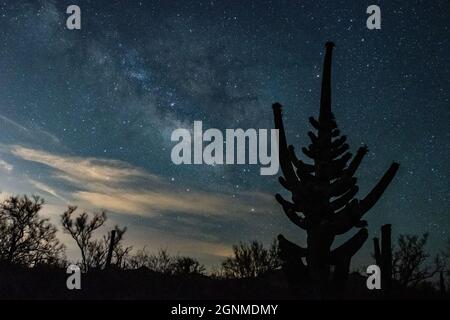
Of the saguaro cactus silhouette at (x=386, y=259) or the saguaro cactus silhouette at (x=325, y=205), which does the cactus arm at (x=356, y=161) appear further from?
the saguaro cactus silhouette at (x=386, y=259)

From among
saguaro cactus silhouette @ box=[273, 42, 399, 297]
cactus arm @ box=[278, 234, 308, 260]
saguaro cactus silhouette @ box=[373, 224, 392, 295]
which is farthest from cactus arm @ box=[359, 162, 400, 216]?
saguaro cactus silhouette @ box=[373, 224, 392, 295]

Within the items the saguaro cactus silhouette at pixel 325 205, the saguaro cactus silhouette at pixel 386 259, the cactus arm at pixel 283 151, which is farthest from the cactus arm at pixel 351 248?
the saguaro cactus silhouette at pixel 386 259

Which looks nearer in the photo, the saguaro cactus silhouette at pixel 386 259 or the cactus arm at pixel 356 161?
the cactus arm at pixel 356 161

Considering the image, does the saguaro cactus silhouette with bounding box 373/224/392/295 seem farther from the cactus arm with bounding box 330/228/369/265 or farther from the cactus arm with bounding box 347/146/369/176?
the cactus arm with bounding box 347/146/369/176

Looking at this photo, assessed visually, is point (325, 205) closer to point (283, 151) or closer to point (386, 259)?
point (283, 151)

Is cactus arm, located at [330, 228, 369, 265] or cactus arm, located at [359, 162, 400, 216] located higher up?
cactus arm, located at [359, 162, 400, 216]

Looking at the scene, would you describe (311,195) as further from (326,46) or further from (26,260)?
(26,260)

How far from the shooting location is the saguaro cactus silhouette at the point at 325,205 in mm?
9586

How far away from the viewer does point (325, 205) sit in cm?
971

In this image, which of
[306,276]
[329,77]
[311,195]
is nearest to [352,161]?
[311,195]

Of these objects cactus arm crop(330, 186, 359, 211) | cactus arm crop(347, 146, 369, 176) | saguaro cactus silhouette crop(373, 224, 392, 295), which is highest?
cactus arm crop(347, 146, 369, 176)

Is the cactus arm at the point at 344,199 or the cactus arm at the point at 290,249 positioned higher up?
the cactus arm at the point at 344,199

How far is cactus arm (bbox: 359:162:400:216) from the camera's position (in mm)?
9750

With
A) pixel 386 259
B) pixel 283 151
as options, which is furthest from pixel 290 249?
pixel 386 259
